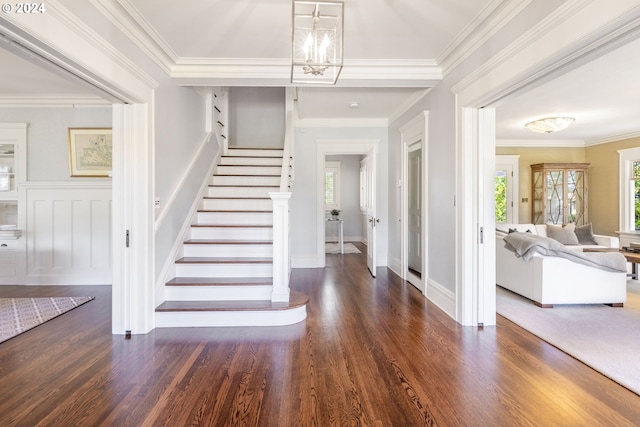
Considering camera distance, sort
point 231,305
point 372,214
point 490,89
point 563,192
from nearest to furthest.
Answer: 1. point 490,89
2. point 231,305
3. point 372,214
4. point 563,192

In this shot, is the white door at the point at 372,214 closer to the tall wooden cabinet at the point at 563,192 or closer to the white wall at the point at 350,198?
the white wall at the point at 350,198

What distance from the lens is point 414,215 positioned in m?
4.76

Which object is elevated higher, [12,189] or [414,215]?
[12,189]

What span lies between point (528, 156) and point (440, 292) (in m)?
5.34

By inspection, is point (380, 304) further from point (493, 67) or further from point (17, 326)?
point (17, 326)

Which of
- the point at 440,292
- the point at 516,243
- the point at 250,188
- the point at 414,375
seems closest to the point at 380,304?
the point at 440,292

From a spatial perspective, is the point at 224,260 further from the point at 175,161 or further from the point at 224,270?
the point at 175,161

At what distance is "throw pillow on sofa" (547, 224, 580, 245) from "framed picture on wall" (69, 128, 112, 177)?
7.08 metres

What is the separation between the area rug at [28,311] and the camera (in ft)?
10.1

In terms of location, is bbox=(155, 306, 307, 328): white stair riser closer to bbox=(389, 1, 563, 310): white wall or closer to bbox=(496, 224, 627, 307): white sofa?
bbox=(389, 1, 563, 310): white wall

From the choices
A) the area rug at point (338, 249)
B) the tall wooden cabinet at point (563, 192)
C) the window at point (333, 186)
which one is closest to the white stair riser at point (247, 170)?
the area rug at point (338, 249)

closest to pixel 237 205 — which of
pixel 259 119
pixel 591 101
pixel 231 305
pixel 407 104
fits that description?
pixel 231 305

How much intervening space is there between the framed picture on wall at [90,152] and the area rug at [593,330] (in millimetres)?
5298

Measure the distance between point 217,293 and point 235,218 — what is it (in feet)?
4.09
